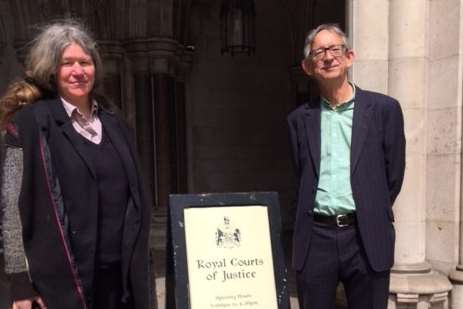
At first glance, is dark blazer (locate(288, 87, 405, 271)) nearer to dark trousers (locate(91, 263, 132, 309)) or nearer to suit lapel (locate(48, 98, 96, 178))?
dark trousers (locate(91, 263, 132, 309))

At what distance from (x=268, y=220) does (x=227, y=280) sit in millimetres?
335

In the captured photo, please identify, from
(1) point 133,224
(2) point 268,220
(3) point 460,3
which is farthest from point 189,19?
(1) point 133,224

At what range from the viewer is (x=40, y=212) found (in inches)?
66.9

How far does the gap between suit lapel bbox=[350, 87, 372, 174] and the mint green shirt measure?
0.10 feet

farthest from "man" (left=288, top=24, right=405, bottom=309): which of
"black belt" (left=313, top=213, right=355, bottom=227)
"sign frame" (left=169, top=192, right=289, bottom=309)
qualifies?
"sign frame" (left=169, top=192, right=289, bottom=309)

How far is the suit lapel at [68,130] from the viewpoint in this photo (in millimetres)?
1771

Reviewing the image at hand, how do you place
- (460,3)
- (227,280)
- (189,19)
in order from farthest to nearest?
(189,19) < (460,3) < (227,280)

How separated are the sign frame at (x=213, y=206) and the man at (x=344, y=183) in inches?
10.6

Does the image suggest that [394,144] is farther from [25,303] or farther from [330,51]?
[25,303]

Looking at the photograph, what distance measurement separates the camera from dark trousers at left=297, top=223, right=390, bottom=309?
2.05 meters

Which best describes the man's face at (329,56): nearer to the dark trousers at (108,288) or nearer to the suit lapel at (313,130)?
the suit lapel at (313,130)

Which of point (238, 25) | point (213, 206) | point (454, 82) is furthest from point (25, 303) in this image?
point (238, 25)

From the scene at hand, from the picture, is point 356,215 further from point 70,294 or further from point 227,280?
point 70,294

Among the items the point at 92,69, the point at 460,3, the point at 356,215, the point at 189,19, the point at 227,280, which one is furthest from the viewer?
the point at 189,19
